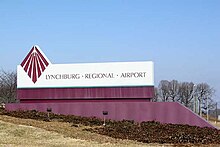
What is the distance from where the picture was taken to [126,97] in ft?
100

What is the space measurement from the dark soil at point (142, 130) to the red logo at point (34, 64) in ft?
12.0

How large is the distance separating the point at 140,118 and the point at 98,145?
1058 centimetres

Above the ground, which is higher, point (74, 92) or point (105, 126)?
point (74, 92)

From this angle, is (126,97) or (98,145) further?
(126,97)

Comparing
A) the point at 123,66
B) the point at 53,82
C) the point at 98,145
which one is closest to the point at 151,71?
the point at 123,66

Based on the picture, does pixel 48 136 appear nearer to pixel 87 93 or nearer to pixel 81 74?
pixel 87 93

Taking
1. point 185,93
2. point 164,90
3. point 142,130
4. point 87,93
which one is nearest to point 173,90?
point 164,90

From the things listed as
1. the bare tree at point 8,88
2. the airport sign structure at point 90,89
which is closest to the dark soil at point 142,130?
the airport sign structure at point 90,89

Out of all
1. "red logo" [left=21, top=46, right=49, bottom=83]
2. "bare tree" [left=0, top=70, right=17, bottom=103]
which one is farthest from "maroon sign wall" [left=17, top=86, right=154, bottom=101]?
"bare tree" [left=0, top=70, right=17, bottom=103]

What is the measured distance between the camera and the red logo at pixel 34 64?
104ft

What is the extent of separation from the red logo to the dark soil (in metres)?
3.66

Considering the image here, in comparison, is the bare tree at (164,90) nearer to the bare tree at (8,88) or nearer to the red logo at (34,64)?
the bare tree at (8,88)

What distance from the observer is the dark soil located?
21.5 metres

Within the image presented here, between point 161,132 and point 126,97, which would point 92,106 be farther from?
point 161,132
